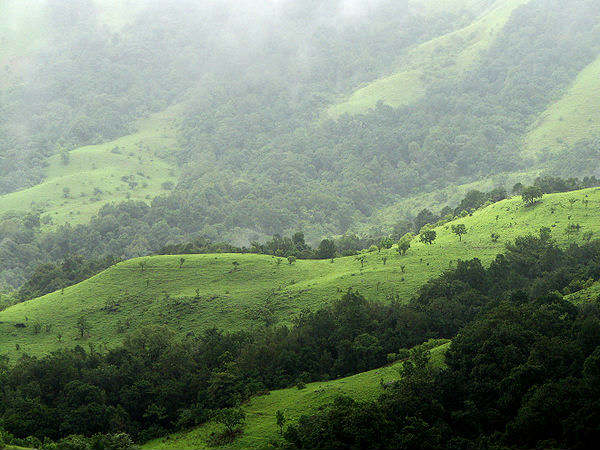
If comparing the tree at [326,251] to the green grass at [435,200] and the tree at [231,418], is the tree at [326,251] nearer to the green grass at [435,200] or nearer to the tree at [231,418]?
the tree at [231,418]

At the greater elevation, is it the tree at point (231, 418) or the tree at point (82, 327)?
the tree at point (82, 327)

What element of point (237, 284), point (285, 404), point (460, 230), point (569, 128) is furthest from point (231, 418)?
point (569, 128)

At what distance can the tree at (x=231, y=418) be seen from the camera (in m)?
39.2

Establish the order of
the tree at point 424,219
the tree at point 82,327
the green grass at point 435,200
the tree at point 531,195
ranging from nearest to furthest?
the tree at point 82,327 → the tree at point 531,195 → the tree at point 424,219 → the green grass at point 435,200

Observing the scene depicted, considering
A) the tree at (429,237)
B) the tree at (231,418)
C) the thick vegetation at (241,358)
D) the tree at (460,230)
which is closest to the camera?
the tree at (231,418)

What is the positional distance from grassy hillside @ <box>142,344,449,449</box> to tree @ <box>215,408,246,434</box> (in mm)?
544

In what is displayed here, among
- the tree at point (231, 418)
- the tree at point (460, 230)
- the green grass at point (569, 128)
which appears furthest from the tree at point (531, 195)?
the green grass at point (569, 128)

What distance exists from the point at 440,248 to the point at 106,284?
142ft

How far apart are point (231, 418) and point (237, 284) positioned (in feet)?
114

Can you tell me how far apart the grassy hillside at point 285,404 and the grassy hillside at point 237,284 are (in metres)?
18.0

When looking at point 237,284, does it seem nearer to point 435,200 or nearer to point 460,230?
point 460,230

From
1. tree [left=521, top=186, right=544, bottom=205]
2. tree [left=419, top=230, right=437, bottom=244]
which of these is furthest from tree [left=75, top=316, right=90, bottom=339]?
tree [left=521, top=186, right=544, bottom=205]

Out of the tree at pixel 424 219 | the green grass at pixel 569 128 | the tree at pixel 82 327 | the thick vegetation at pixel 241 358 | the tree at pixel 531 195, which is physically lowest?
the thick vegetation at pixel 241 358

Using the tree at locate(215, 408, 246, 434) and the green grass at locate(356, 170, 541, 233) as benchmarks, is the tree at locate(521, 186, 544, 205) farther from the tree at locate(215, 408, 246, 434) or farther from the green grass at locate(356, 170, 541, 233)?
the green grass at locate(356, 170, 541, 233)
